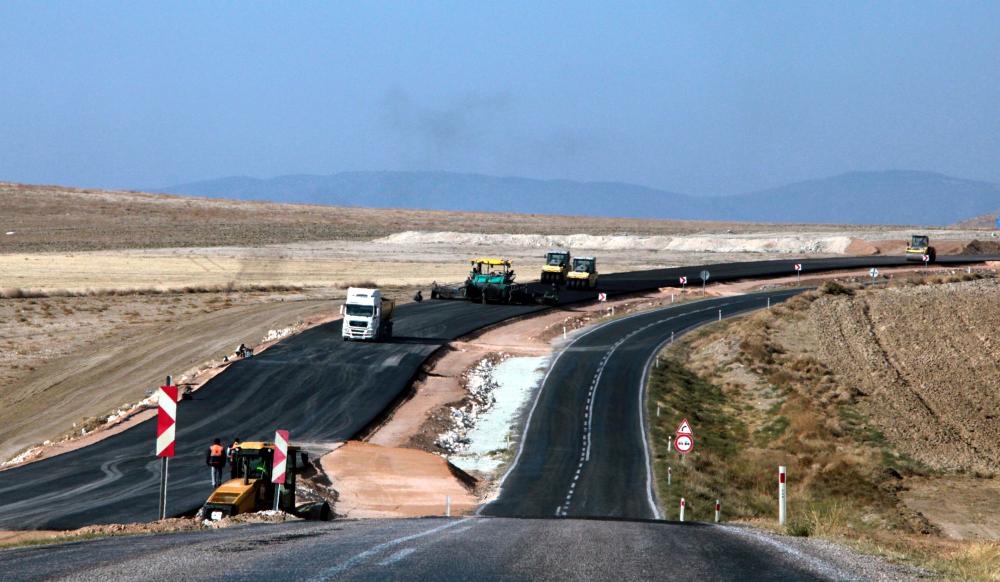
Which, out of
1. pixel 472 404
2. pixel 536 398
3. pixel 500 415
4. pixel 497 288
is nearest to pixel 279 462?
pixel 500 415

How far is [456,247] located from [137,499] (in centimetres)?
11637

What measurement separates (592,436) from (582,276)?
4253 centimetres

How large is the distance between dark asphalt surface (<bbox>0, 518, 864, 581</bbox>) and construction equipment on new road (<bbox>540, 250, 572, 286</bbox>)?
6961 cm

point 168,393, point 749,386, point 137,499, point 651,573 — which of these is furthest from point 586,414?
point 651,573

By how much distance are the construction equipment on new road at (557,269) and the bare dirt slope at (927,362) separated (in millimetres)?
18852

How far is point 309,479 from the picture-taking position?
112ft

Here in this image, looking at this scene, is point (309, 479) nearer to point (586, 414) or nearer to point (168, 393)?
point (168, 393)

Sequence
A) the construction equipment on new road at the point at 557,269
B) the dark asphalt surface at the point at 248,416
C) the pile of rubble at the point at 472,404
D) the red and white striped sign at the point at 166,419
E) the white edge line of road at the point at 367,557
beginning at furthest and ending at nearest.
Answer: the construction equipment on new road at the point at 557,269
the pile of rubble at the point at 472,404
the dark asphalt surface at the point at 248,416
the red and white striped sign at the point at 166,419
the white edge line of road at the point at 367,557

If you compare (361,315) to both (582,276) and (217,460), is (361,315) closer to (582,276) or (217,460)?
(582,276)

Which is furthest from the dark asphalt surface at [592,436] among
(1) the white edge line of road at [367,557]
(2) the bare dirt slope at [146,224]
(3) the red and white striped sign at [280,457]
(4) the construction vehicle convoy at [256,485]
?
(2) the bare dirt slope at [146,224]

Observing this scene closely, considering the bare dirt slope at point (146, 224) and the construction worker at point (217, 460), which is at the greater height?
the bare dirt slope at point (146, 224)

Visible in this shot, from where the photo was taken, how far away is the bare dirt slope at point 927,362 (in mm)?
45812

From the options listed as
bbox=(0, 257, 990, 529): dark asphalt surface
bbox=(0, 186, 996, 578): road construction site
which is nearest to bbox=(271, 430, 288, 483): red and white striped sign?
bbox=(0, 186, 996, 578): road construction site

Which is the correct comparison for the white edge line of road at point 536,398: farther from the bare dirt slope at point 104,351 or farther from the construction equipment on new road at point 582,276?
the bare dirt slope at point 104,351
